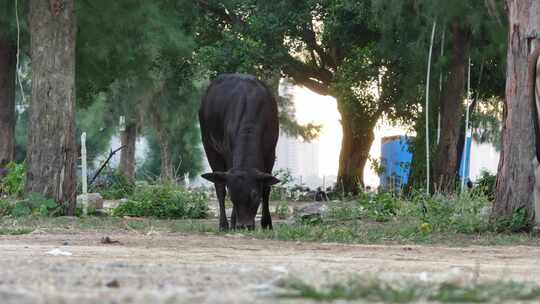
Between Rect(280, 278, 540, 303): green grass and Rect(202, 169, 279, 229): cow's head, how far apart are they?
961 centimetres

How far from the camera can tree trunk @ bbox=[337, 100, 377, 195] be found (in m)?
39.2

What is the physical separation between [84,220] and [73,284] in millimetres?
12829

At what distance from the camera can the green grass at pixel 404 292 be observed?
570cm

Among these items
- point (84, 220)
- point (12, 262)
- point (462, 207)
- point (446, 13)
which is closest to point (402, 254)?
point (12, 262)

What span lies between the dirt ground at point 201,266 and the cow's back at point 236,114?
202 centimetres

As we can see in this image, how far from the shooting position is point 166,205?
21.2 m

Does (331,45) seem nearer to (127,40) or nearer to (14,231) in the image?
(127,40)

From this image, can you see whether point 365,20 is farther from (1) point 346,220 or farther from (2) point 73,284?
(2) point 73,284

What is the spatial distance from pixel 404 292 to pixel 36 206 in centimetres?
1485

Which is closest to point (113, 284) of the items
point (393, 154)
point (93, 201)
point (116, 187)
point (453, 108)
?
point (93, 201)

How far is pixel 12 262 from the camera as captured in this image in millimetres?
8750

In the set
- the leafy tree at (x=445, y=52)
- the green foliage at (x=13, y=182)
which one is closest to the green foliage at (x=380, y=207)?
the green foliage at (x=13, y=182)

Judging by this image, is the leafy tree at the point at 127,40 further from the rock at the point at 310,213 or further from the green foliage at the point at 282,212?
the rock at the point at 310,213

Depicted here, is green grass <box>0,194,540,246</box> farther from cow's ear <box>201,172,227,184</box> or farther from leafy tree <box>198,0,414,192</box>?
leafy tree <box>198,0,414,192</box>
